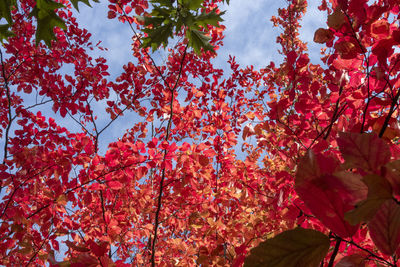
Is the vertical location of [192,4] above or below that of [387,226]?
above

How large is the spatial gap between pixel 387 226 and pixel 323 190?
11 cm

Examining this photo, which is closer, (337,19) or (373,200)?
(373,200)

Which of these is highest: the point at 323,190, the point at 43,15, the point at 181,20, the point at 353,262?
the point at 43,15

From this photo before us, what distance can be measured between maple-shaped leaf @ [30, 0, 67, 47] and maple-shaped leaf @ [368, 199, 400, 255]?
2.03 metres

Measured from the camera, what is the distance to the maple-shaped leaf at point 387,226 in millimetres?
413

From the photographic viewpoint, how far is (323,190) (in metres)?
0.46

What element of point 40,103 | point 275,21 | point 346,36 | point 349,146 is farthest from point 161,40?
point 275,21

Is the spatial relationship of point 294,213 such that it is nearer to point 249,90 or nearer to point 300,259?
point 300,259

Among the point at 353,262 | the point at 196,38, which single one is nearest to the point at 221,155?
the point at 196,38

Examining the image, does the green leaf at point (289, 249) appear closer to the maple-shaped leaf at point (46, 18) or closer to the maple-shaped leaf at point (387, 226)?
the maple-shaped leaf at point (387, 226)

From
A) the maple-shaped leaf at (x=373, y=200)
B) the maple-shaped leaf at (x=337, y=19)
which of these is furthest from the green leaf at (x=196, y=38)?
the maple-shaped leaf at (x=373, y=200)

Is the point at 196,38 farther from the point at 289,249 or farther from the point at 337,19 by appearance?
the point at 289,249

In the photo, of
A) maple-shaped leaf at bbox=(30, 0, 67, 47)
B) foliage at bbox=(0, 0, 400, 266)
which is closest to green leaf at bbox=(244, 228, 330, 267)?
foliage at bbox=(0, 0, 400, 266)

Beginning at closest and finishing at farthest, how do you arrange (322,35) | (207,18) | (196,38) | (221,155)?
(322,35) → (207,18) → (196,38) → (221,155)
